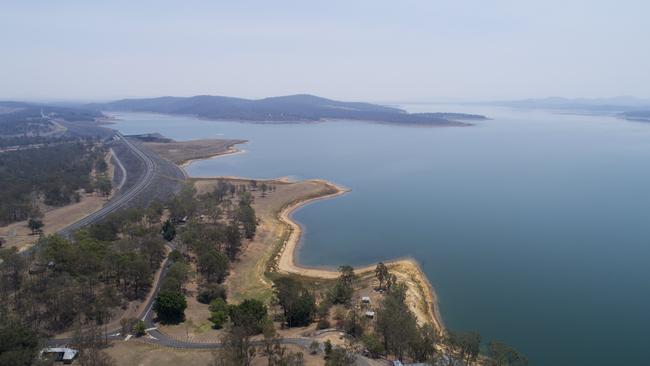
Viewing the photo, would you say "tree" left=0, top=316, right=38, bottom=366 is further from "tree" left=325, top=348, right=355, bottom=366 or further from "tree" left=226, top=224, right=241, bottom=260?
"tree" left=226, top=224, right=241, bottom=260

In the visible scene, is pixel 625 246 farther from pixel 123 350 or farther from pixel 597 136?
pixel 597 136

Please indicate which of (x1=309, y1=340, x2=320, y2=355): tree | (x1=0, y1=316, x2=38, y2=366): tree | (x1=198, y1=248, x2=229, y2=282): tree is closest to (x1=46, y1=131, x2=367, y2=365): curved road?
(x1=309, y1=340, x2=320, y2=355): tree

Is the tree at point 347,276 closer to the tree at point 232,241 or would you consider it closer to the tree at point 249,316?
the tree at point 249,316

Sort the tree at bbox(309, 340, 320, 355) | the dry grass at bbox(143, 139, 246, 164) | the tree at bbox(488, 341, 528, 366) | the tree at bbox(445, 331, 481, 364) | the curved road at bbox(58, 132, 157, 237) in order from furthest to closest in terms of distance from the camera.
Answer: the dry grass at bbox(143, 139, 246, 164) → the curved road at bbox(58, 132, 157, 237) → the tree at bbox(309, 340, 320, 355) → the tree at bbox(445, 331, 481, 364) → the tree at bbox(488, 341, 528, 366)

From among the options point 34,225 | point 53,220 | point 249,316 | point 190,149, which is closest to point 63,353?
point 249,316

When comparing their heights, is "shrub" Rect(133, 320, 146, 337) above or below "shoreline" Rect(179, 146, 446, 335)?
above
